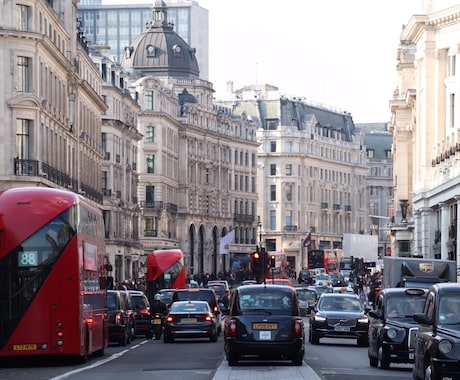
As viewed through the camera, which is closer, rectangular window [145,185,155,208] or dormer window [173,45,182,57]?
rectangular window [145,185,155,208]

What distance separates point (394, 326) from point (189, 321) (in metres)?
16.8

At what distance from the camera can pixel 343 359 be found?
37.7 m

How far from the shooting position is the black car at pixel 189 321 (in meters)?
48.1

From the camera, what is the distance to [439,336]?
2297cm

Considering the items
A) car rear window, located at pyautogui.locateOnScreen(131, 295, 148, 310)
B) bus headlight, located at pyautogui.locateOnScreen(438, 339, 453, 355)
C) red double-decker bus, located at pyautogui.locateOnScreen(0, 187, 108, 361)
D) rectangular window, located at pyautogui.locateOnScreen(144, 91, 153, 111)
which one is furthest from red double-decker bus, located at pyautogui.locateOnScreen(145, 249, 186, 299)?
rectangular window, located at pyautogui.locateOnScreen(144, 91, 153, 111)

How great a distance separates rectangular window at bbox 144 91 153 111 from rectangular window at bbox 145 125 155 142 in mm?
1918

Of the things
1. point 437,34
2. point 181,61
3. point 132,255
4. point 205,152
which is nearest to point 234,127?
point 205,152

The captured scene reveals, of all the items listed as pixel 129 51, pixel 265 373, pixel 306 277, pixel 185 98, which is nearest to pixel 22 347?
pixel 265 373

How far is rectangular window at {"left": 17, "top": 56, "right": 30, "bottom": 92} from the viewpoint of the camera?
7369 cm

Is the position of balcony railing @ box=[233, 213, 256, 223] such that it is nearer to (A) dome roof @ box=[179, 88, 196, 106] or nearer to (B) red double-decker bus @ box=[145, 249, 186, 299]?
(A) dome roof @ box=[179, 88, 196, 106]

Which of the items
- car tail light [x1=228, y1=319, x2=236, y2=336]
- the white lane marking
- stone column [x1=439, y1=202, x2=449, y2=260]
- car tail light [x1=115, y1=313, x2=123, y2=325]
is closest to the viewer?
the white lane marking

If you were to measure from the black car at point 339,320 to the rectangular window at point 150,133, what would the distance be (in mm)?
102261

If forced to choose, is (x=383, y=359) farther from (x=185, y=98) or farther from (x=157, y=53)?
(x=185, y=98)

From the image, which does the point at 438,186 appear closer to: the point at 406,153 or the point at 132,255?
the point at 406,153
